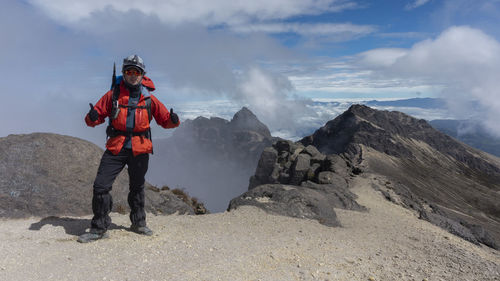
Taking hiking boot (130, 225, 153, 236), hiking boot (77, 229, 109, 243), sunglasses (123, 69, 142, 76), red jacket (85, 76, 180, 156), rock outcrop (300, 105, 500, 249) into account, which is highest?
sunglasses (123, 69, 142, 76)

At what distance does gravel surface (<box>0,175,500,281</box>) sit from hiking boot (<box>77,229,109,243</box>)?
0.18 metres

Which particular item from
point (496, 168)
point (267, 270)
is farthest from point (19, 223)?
point (496, 168)

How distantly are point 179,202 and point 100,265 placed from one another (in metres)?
7.51

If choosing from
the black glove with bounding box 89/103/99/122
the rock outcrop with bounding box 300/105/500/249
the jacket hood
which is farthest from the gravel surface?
the rock outcrop with bounding box 300/105/500/249

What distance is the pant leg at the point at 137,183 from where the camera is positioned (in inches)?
336

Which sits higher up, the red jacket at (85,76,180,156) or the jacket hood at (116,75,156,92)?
the jacket hood at (116,75,156,92)

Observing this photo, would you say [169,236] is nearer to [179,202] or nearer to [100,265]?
[100,265]

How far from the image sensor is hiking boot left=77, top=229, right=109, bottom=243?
7.89 m

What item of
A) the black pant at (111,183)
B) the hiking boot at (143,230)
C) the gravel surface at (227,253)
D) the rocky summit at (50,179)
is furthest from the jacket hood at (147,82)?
the rocky summit at (50,179)

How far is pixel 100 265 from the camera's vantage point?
21.9 ft

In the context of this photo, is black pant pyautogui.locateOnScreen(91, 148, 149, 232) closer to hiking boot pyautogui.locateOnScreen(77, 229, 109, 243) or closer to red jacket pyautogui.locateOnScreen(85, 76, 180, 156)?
hiking boot pyautogui.locateOnScreen(77, 229, 109, 243)

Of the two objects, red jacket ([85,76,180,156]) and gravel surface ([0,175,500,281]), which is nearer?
gravel surface ([0,175,500,281])

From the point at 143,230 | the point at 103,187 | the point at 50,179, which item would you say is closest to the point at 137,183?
the point at 103,187

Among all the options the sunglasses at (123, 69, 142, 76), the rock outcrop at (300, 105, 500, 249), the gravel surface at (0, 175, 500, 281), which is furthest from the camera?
the rock outcrop at (300, 105, 500, 249)
